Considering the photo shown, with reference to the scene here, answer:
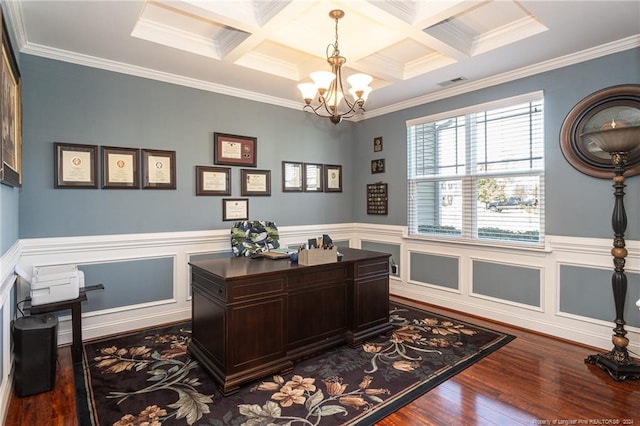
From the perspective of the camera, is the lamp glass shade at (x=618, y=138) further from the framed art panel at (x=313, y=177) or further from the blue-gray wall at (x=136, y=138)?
the blue-gray wall at (x=136, y=138)

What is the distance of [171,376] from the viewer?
2607mm

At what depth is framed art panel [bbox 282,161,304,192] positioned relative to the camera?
4.64m

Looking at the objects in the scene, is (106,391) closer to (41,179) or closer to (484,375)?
(41,179)

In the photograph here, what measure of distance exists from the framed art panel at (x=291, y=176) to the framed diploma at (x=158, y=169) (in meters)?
1.42

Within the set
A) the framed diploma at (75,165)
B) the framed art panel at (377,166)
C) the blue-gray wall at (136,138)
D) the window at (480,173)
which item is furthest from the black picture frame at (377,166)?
the framed diploma at (75,165)

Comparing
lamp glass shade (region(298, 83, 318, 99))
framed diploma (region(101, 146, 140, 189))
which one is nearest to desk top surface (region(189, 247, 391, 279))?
framed diploma (region(101, 146, 140, 189))

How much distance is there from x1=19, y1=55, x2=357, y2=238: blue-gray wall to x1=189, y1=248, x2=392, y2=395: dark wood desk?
121cm

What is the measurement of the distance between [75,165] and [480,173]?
13.6 feet

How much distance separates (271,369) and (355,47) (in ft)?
9.48

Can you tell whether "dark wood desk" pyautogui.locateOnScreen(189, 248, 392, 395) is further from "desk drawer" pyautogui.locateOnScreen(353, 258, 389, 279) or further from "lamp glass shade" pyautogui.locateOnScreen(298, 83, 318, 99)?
"lamp glass shade" pyautogui.locateOnScreen(298, 83, 318, 99)

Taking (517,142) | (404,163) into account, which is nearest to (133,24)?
(404,163)

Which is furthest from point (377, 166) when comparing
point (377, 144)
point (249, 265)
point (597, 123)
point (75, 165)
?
point (75, 165)

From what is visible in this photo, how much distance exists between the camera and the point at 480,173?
394cm

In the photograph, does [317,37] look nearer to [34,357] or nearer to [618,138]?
[618,138]
